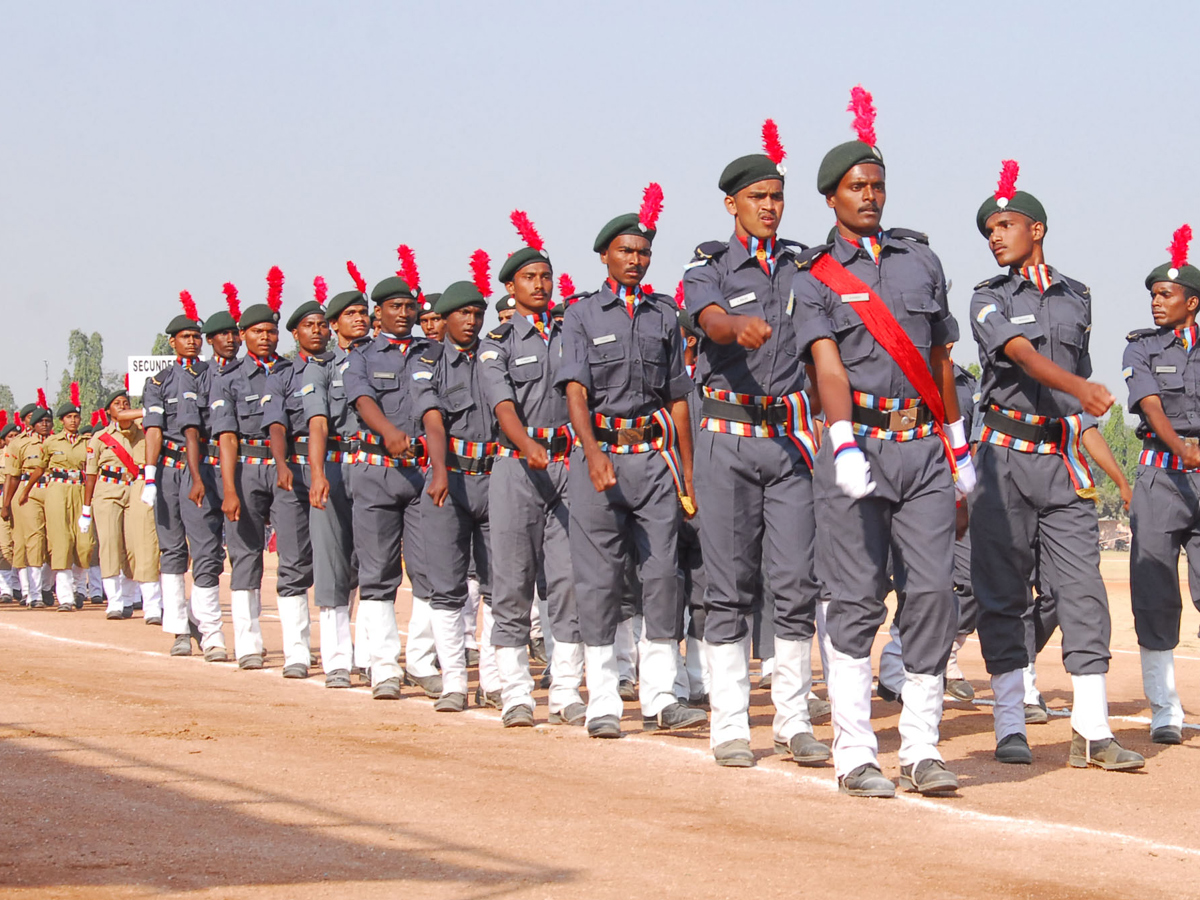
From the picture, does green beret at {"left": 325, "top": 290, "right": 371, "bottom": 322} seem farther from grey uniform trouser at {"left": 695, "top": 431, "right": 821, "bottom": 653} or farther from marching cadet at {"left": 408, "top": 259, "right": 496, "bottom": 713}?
grey uniform trouser at {"left": 695, "top": 431, "right": 821, "bottom": 653}

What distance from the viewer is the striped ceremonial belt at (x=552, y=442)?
948 cm

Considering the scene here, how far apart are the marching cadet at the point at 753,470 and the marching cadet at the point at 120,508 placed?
35.8 ft

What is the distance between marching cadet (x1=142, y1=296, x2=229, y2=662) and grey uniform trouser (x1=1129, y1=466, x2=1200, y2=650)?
7.55 metres

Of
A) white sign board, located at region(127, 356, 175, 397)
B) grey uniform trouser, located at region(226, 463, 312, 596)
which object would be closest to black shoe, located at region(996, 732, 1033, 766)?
grey uniform trouser, located at region(226, 463, 312, 596)

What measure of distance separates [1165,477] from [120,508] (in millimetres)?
13745

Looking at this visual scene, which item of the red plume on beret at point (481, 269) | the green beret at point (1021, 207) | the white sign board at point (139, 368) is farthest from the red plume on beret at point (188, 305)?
the white sign board at point (139, 368)

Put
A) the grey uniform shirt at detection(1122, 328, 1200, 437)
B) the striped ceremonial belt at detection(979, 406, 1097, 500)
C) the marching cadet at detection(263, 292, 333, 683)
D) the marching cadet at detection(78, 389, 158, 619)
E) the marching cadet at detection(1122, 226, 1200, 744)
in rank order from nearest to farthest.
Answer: the striped ceremonial belt at detection(979, 406, 1097, 500), the marching cadet at detection(1122, 226, 1200, 744), the grey uniform shirt at detection(1122, 328, 1200, 437), the marching cadet at detection(263, 292, 333, 683), the marching cadet at detection(78, 389, 158, 619)

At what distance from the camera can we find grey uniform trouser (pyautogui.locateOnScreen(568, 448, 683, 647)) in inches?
343

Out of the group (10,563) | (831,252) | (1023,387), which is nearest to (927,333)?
(831,252)

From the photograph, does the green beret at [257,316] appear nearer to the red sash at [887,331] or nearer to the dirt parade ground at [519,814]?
the dirt parade ground at [519,814]

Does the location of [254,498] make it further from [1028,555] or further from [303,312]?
[1028,555]

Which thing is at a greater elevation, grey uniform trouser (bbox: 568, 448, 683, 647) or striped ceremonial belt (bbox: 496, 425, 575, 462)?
striped ceremonial belt (bbox: 496, 425, 575, 462)

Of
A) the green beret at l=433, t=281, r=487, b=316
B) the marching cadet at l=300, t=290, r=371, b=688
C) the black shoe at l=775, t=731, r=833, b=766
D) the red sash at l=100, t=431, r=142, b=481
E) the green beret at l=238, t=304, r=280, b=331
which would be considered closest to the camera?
the black shoe at l=775, t=731, r=833, b=766

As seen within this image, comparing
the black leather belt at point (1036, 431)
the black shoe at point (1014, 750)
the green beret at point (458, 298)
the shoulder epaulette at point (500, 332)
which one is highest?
the green beret at point (458, 298)
